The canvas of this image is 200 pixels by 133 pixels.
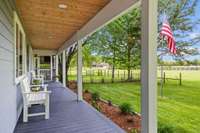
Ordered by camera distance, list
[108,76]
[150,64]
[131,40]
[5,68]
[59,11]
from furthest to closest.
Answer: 1. [108,76]
2. [131,40]
3. [59,11]
4. [5,68]
5. [150,64]

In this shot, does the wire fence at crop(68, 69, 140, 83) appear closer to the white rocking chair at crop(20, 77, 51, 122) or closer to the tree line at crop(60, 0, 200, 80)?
the tree line at crop(60, 0, 200, 80)

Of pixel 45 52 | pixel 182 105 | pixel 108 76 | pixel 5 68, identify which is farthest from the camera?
pixel 108 76

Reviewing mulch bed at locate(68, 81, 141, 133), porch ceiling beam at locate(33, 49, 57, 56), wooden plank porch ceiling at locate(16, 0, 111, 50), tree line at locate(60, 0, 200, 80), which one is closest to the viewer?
wooden plank porch ceiling at locate(16, 0, 111, 50)

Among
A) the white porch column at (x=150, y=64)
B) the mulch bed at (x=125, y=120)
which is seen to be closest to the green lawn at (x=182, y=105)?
the mulch bed at (x=125, y=120)

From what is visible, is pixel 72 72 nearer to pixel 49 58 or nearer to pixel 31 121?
pixel 49 58

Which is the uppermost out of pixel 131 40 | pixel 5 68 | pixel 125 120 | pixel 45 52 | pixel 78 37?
pixel 131 40

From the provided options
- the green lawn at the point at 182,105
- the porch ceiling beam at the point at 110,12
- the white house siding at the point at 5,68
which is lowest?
the green lawn at the point at 182,105

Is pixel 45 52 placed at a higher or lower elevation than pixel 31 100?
higher

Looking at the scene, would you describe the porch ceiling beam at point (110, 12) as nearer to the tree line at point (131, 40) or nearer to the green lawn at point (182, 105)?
the green lawn at point (182, 105)

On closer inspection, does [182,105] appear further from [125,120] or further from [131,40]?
[131,40]

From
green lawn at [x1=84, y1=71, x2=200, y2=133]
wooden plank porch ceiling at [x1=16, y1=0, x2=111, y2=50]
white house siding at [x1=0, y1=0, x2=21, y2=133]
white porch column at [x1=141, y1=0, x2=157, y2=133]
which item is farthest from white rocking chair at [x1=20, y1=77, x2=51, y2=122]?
green lawn at [x1=84, y1=71, x2=200, y2=133]

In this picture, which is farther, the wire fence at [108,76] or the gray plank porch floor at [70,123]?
the wire fence at [108,76]

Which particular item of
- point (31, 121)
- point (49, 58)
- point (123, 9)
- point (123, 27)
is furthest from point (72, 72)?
point (123, 9)

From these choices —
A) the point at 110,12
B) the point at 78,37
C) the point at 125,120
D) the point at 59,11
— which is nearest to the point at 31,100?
the point at 59,11
